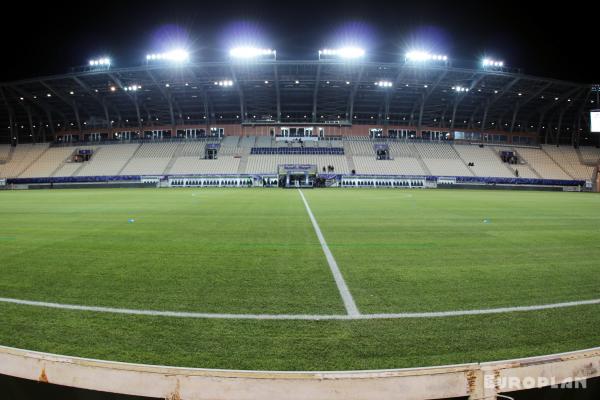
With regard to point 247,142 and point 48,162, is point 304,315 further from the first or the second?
point 48,162

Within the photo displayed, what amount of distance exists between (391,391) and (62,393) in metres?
2.27

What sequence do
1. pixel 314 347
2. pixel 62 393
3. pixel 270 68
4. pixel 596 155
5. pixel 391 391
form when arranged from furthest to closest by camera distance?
pixel 596 155 → pixel 270 68 → pixel 314 347 → pixel 62 393 → pixel 391 391

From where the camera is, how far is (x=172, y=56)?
45.1 m

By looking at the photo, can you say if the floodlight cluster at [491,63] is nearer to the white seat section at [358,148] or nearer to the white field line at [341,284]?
the white seat section at [358,148]

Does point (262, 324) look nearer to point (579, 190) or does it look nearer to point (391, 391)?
point (391, 391)

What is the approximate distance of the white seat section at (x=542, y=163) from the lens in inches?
2137

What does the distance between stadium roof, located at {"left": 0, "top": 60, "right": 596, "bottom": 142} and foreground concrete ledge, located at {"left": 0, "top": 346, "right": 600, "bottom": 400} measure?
4643 centimetres

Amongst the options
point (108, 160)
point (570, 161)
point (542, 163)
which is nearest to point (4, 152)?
point (108, 160)

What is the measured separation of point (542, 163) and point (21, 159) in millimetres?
90373

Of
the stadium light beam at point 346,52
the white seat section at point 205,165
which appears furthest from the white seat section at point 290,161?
the stadium light beam at point 346,52

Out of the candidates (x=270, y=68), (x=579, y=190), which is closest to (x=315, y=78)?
(x=270, y=68)

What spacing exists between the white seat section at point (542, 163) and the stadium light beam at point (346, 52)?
116 ft

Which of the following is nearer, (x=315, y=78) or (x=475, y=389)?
(x=475, y=389)

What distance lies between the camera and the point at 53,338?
11.1 feet
